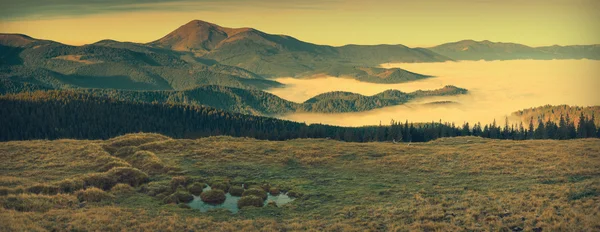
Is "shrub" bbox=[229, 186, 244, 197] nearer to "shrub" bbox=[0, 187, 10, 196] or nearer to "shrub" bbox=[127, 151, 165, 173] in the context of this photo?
"shrub" bbox=[127, 151, 165, 173]

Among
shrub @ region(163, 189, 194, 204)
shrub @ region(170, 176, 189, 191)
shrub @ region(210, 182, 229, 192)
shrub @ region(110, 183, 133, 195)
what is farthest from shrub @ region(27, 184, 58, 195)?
shrub @ region(210, 182, 229, 192)

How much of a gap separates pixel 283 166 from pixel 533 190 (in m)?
34.1

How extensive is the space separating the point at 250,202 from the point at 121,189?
14777 mm

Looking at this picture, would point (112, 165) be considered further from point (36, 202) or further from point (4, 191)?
point (36, 202)

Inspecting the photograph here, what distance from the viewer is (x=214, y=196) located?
46.8 meters

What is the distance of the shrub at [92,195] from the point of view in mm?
43781

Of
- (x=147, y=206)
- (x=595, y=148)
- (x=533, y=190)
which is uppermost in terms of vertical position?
(x=595, y=148)

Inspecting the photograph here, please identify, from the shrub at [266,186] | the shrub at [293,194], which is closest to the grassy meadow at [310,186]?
the shrub at [293,194]

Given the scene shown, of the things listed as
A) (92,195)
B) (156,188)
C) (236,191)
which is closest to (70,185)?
(92,195)

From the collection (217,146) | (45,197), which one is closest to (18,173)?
(45,197)

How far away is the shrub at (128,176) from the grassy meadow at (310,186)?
7.7 inches

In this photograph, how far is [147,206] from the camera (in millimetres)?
42406

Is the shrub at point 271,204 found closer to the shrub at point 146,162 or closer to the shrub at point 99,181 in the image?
the shrub at point 99,181

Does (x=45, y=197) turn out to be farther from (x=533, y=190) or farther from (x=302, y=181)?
(x=533, y=190)
